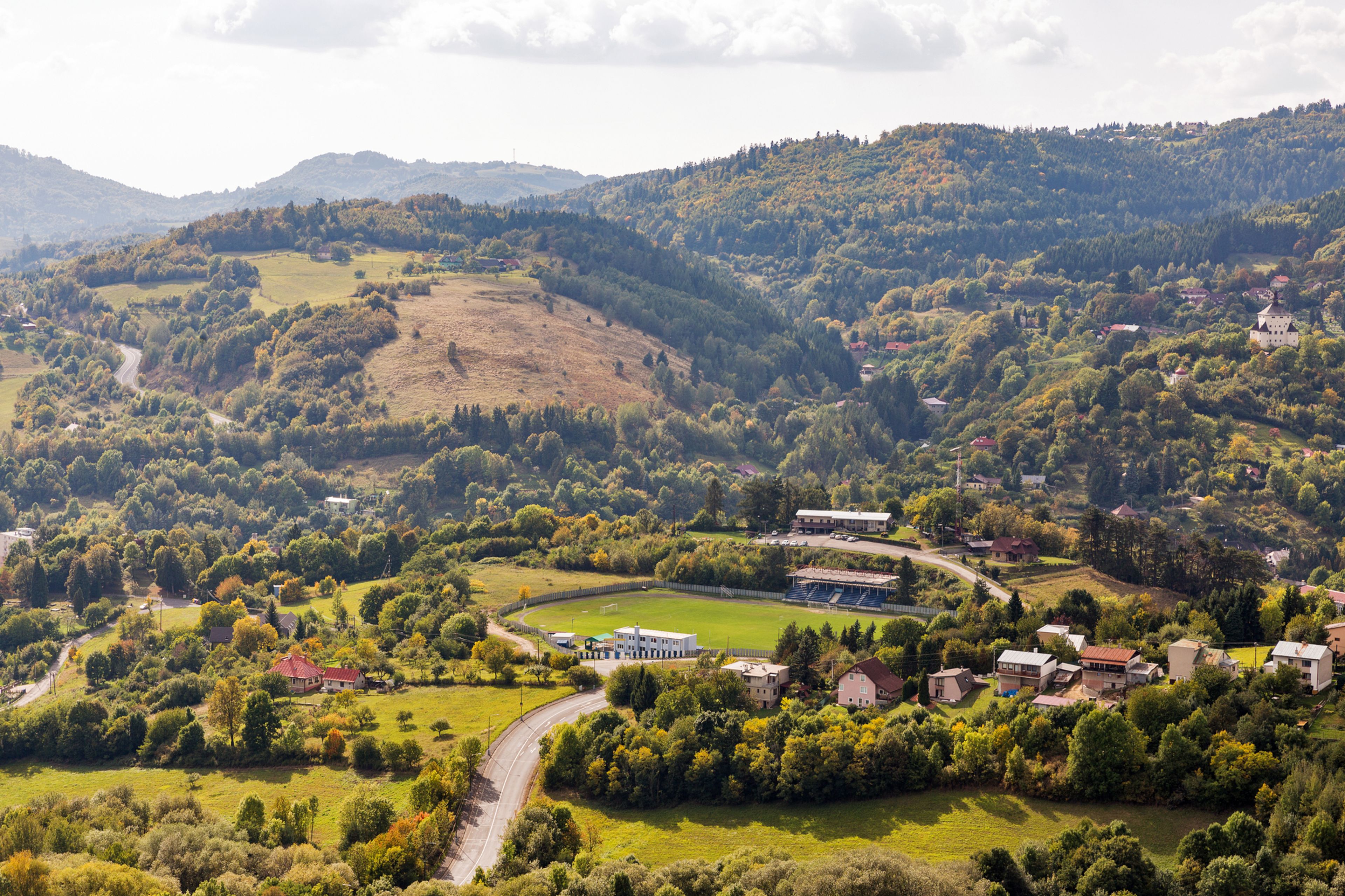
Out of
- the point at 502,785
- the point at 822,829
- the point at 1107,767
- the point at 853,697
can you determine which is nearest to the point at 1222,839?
the point at 1107,767

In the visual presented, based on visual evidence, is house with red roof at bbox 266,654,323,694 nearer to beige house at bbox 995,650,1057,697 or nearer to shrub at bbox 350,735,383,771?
shrub at bbox 350,735,383,771

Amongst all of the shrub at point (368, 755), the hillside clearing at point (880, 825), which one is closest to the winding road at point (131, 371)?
the shrub at point (368, 755)

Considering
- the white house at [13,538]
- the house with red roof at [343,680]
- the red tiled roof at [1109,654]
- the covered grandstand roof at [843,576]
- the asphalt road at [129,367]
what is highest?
the asphalt road at [129,367]

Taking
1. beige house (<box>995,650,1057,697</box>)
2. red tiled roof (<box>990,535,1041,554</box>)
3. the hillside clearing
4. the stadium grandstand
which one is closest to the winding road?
the stadium grandstand

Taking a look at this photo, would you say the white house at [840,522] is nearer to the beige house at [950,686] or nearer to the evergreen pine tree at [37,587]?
the beige house at [950,686]

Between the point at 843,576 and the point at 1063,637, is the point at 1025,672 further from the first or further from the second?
the point at 843,576

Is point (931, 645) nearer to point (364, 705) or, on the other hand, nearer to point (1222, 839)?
point (1222, 839)
